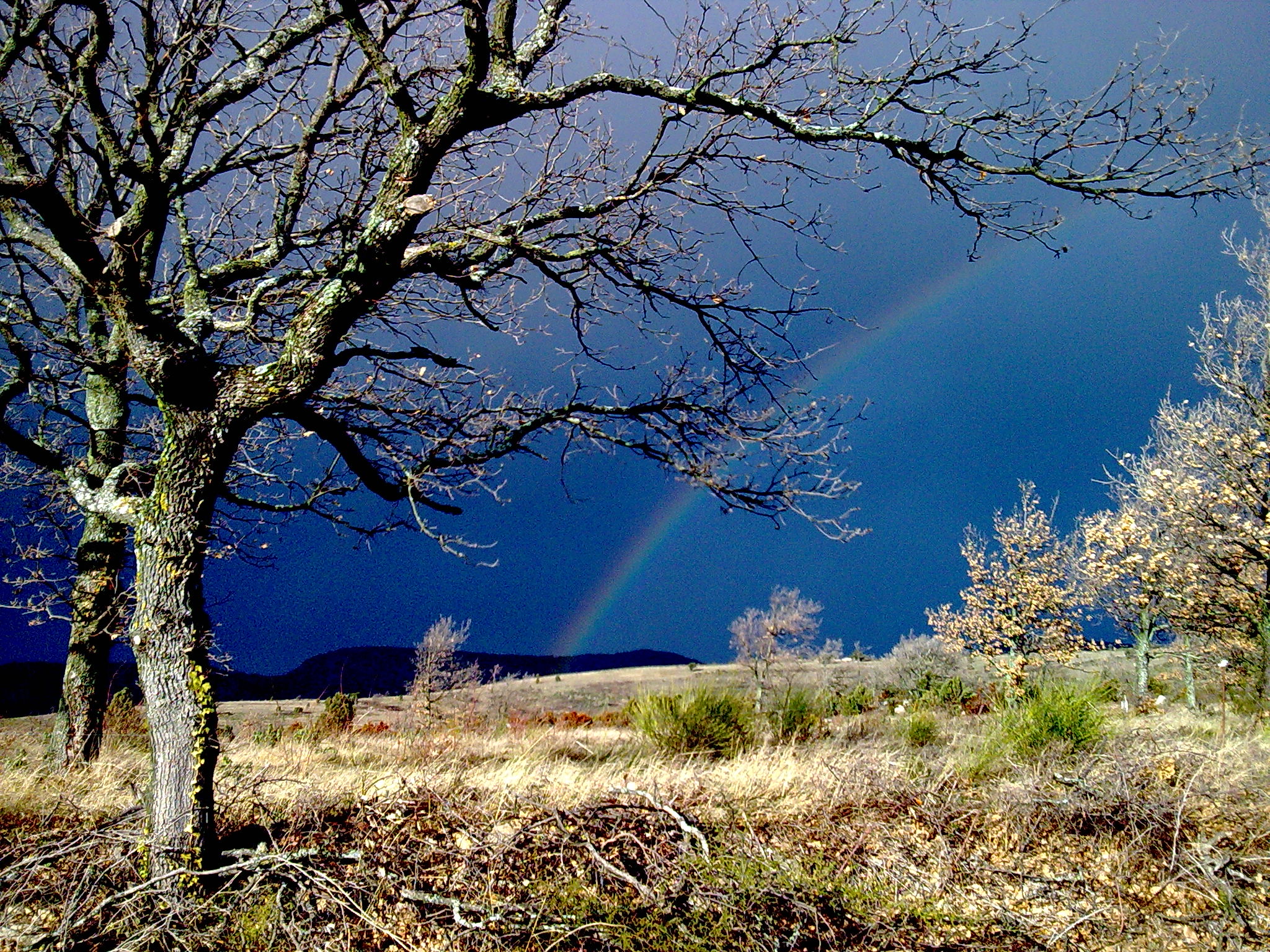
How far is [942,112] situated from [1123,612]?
23.4 meters

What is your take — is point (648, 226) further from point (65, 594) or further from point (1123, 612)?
point (1123, 612)

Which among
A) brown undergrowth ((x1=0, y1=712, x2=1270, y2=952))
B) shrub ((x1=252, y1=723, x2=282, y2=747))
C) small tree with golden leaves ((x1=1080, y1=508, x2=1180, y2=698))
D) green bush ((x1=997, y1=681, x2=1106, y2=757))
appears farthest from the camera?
small tree with golden leaves ((x1=1080, y1=508, x2=1180, y2=698))

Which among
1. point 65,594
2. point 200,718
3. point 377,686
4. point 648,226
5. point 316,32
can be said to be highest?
point 316,32

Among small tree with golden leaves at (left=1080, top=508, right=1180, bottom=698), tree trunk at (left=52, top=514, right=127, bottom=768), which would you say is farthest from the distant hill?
small tree with golden leaves at (left=1080, top=508, right=1180, bottom=698)

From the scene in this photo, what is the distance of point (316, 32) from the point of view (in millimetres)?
6438

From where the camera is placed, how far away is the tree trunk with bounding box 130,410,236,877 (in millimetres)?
3686

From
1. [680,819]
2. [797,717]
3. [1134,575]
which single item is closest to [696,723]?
[797,717]

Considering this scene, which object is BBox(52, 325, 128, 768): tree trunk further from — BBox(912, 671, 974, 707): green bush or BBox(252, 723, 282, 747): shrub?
BBox(912, 671, 974, 707): green bush

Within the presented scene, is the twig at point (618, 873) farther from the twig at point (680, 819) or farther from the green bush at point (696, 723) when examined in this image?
the green bush at point (696, 723)

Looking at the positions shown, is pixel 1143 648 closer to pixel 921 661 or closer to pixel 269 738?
pixel 921 661

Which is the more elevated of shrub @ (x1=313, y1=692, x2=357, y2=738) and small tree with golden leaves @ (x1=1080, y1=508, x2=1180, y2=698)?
small tree with golden leaves @ (x1=1080, y1=508, x2=1180, y2=698)

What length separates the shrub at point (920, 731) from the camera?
26.4 feet

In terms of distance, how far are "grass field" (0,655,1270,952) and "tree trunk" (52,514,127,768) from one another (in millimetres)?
952

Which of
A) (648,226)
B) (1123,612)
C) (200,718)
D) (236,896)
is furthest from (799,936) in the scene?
(1123,612)
